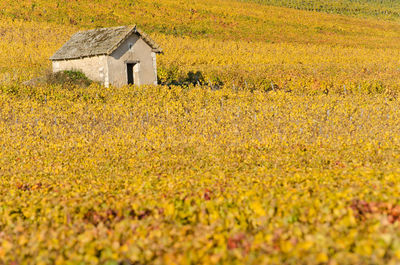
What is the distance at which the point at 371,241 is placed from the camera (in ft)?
12.6

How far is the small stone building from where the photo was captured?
25.4m

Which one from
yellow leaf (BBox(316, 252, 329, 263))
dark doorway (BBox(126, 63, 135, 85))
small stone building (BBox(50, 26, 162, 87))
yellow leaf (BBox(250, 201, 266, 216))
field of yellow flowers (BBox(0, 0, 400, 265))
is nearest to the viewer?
yellow leaf (BBox(316, 252, 329, 263))

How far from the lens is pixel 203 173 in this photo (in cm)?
895

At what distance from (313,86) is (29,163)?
77.3 feet

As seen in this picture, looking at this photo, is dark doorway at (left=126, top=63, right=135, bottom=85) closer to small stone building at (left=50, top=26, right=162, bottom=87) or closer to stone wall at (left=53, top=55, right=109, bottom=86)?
small stone building at (left=50, top=26, right=162, bottom=87)

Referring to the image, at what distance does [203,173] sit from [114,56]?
18.7 m

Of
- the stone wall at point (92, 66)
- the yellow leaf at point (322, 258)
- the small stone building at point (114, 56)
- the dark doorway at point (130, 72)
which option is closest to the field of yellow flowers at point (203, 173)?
the yellow leaf at point (322, 258)

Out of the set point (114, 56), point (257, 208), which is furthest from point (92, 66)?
point (257, 208)

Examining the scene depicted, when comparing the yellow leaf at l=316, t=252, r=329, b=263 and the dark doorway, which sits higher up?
the dark doorway

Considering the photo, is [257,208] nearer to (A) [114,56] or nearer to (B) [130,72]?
(A) [114,56]

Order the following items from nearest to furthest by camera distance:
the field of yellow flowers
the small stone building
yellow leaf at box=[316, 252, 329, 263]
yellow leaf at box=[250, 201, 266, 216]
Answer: yellow leaf at box=[316, 252, 329, 263]
the field of yellow flowers
yellow leaf at box=[250, 201, 266, 216]
the small stone building

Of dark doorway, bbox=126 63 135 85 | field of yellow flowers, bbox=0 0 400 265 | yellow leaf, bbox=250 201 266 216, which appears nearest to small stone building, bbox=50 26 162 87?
dark doorway, bbox=126 63 135 85

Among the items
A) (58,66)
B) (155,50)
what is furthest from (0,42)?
(155,50)

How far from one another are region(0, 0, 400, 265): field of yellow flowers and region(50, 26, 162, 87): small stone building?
2.83 metres
